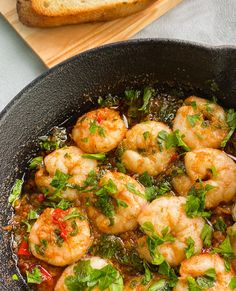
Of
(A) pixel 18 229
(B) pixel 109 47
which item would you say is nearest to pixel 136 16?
(B) pixel 109 47

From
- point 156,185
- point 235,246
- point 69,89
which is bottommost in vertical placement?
point 235,246

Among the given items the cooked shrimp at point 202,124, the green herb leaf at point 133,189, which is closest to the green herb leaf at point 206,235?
the green herb leaf at point 133,189

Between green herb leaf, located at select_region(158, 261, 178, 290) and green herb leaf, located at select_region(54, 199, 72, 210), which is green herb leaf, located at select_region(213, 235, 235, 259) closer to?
green herb leaf, located at select_region(158, 261, 178, 290)

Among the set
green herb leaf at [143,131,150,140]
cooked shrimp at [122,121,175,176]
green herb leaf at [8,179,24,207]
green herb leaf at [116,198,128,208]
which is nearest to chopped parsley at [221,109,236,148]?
cooked shrimp at [122,121,175,176]

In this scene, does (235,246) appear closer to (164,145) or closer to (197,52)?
(164,145)

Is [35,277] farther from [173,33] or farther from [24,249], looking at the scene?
[173,33]

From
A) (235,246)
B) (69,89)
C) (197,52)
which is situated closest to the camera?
(235,246)


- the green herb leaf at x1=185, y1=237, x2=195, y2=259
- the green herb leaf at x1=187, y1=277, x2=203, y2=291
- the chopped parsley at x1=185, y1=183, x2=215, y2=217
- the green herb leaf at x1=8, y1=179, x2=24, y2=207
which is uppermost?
the green herb leaf at x1=8, y1=179, x2=24, y2=207
